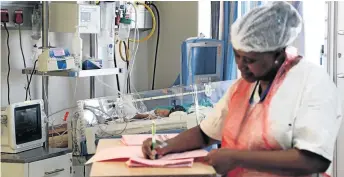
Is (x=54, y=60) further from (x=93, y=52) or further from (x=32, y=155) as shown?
(x=93, y=52)

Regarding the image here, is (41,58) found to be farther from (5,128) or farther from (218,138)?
(218,138)

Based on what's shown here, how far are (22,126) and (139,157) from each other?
56.9 inches

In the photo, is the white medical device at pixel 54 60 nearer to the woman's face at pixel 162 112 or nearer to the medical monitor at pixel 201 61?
the woman's face at pixel 162 112

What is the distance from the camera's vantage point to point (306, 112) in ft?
4.98

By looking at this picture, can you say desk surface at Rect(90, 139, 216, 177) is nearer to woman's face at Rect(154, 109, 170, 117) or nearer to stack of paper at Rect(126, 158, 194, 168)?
stack of paper at Rect(126, 158, 194, 168)

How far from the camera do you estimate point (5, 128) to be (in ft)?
9.21

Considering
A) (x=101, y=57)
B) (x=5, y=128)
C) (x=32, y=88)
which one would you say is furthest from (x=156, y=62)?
(x=5, y=128)

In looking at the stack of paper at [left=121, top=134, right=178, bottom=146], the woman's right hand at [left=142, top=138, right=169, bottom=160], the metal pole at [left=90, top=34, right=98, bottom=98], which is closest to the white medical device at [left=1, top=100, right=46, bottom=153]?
the metal pole at [left=90, top=34, right=98, bottom=98]

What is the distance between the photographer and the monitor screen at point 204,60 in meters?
3.87

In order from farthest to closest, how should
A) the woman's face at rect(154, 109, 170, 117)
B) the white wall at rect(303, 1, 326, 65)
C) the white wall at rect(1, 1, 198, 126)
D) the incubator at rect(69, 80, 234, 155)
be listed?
1. the white wall at rect(303, 1, 326, 65)
2. the white wall at rect(1, 1, 198, 126)
3. the woman's face at rect(154, 109, 170, 117)
4. the incubator at rect(69, 80, 234, 155)

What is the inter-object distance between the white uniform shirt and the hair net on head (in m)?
0.10

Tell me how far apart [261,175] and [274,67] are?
13.7 inches

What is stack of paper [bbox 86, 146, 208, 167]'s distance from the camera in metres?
1.56

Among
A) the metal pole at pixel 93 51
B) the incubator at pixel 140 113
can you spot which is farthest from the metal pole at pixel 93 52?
the incubator at pixel 140 113
